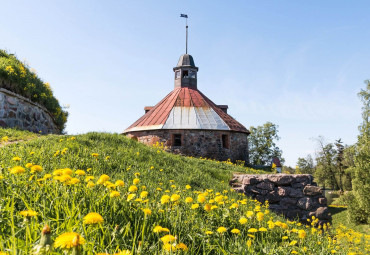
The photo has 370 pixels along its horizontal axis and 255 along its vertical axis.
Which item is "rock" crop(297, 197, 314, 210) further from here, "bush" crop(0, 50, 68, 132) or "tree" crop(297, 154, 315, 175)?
"tree" crop(297, 154, 315, 175)

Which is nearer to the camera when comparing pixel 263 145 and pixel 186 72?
pixel 186 72

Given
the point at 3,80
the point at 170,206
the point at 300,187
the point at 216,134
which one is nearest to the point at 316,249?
the point at 170,206

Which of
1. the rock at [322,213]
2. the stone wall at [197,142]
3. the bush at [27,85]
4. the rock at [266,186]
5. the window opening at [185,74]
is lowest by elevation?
the rock at [322,213]

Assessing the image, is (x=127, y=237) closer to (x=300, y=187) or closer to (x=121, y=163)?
(x=121, y=163)

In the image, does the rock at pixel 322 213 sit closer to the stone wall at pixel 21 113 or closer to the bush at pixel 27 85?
the stone wall at pixel 21 113

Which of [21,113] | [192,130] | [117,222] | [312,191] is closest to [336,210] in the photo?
[192,130]

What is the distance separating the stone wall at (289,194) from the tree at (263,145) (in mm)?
26299

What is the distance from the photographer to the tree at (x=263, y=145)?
34.8 m

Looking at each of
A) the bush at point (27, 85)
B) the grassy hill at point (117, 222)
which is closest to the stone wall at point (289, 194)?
the grassy hill at point (117, 222)

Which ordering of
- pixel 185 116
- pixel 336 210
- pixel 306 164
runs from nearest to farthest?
1. pixel 185 116
2. pixel 336 210
3. pixel 306 164

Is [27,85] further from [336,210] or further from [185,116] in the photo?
[336,210]

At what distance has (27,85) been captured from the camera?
1070cm

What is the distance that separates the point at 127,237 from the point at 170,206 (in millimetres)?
962

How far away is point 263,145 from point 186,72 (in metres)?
18.1
